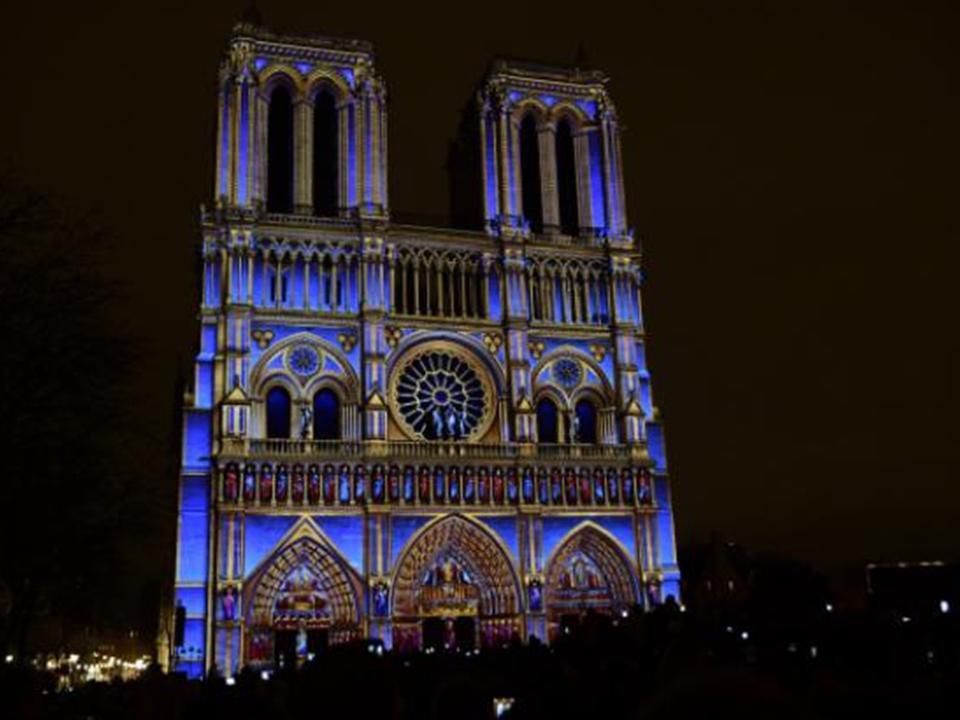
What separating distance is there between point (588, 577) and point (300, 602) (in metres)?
13.1

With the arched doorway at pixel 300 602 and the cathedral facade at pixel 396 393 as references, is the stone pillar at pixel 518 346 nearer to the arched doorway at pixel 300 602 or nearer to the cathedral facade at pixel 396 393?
the cathedral facade at pixel 396 393

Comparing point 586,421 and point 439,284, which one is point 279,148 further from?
point 586,421

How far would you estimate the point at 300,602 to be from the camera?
41.3m

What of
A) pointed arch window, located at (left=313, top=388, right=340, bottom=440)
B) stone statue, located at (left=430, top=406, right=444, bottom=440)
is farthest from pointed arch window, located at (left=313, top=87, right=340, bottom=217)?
stone statue, located at (left=430, top=406, right=444, bottom=440)

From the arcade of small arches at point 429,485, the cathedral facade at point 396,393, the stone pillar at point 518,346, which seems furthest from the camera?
the stone pillar at point 518,346

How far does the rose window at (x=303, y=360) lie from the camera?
1737 inches

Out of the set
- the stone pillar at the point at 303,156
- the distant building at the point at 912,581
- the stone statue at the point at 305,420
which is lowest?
the distant building at the point at 912,581

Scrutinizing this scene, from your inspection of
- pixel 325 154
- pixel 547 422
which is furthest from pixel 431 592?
pixel 325 154

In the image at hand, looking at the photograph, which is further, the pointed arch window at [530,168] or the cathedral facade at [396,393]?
the pointed arch window at [530,168]

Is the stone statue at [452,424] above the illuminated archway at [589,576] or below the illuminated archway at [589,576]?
above

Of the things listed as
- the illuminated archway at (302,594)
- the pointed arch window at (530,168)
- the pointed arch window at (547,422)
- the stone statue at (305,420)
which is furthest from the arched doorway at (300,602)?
the pointed arch window at (530,168)

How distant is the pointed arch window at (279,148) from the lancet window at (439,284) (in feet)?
21.7

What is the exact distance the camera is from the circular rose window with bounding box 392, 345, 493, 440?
1800 inches

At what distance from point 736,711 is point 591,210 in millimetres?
50368
